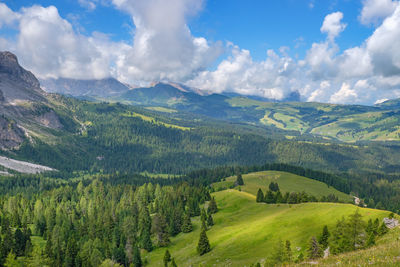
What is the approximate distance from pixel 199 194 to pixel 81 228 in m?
62.5

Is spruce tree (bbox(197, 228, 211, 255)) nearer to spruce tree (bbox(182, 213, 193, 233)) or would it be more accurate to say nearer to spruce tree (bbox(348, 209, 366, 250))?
spruce tree (bbox(182, 213, 193, 233))

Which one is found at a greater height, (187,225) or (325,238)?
(325,238)

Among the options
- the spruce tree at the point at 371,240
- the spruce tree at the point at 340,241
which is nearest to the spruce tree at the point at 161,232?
the spruce tree at the point at 340,241

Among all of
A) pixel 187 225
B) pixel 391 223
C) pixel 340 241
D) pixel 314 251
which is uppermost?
pixel 391 223

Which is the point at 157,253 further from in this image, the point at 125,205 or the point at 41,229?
the point at 41,229

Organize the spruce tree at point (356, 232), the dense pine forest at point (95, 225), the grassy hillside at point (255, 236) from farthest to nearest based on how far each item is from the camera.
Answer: the dense pine forest at point (95, 225)
the grassy hillside at point (255, 236)
the spruce tree at point (356, 232)

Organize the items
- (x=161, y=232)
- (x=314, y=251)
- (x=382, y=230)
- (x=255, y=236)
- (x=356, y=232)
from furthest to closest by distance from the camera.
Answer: (x=161, y=232), (x=255, y=236), (x=314, y=251), (x=382, y=230), (x=356, y=232)

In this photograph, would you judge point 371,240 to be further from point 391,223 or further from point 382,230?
point 391,223

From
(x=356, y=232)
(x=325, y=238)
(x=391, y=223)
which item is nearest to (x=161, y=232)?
(x=325, y=238)

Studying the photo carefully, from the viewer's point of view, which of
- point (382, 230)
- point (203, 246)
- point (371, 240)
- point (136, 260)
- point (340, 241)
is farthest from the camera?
point (136, 260)

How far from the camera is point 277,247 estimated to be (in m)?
52.9

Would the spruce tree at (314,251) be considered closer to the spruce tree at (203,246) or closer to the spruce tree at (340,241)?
the spruce tree at (340,241)

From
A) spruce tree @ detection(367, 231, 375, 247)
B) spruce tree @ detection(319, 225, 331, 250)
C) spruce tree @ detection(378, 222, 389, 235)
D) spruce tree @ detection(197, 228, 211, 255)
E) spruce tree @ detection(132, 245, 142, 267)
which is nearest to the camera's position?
spruce tree @ detection(367, 231, 375, 247)

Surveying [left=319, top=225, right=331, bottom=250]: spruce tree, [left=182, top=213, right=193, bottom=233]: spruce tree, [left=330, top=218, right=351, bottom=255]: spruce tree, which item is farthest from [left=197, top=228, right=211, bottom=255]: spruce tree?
[left=330, top=218, right=351, bottom=255]: spruce tree
